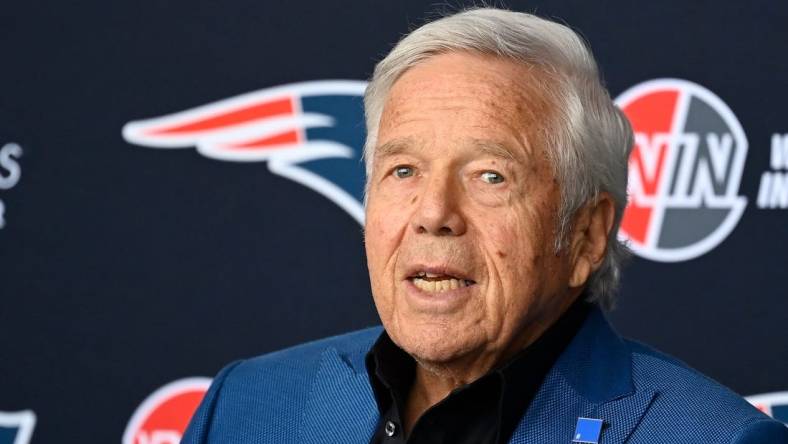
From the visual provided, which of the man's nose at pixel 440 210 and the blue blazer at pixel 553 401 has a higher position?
the man's nose at pixel 440 210

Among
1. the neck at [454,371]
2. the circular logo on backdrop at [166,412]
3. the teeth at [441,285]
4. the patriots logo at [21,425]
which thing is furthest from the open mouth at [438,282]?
the patriots logo at [21,425]

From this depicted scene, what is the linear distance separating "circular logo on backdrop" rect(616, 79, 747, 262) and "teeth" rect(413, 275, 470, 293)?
985 millimetres

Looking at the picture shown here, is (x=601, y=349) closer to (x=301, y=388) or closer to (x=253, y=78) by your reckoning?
(x=301, y=388)

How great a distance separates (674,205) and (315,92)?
820 millimetres

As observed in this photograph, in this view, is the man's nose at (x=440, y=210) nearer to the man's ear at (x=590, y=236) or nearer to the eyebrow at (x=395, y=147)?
the eyebrow at (x=395, y=147)

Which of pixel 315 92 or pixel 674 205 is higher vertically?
pixel 315 92

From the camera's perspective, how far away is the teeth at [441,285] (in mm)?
1783

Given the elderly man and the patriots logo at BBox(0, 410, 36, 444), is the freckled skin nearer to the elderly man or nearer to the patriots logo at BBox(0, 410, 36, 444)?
the elderly man

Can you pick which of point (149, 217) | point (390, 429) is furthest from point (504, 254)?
point (149, 217)

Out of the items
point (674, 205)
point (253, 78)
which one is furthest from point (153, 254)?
point (674, 205)

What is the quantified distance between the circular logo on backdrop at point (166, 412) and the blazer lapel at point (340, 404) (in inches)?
28.6

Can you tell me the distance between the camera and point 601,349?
1.94m

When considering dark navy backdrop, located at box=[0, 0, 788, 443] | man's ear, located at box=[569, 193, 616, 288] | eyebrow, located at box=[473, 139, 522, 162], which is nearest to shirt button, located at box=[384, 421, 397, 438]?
man's ear, located at box=[569, 193, 616, 288]

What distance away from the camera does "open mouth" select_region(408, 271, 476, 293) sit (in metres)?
1.78
